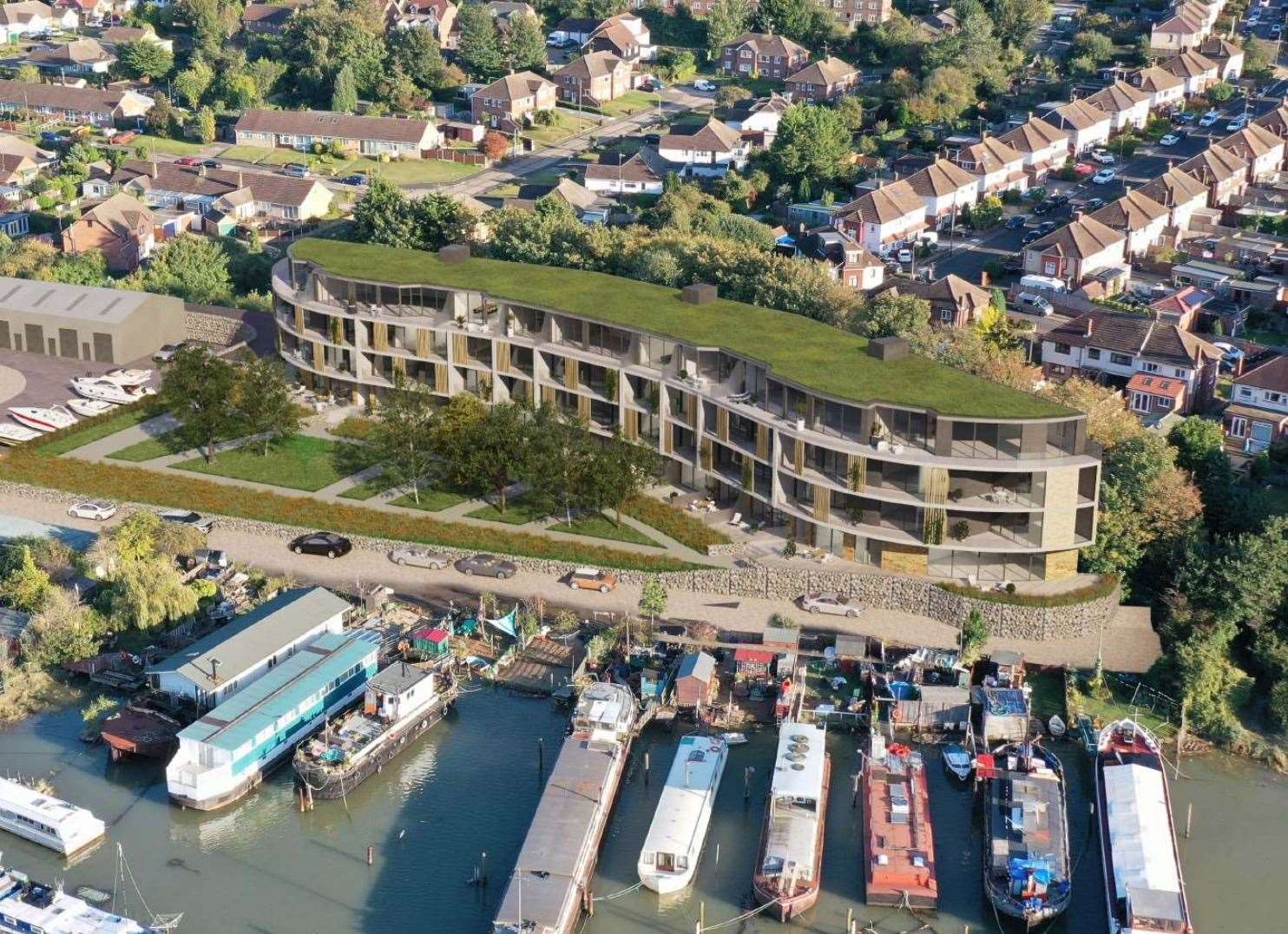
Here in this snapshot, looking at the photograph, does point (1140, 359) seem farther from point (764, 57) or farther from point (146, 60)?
point (146, 60)

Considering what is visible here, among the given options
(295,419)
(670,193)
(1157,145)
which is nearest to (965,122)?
(1157,145)

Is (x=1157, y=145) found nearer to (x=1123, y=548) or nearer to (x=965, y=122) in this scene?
(x=965, y=122)

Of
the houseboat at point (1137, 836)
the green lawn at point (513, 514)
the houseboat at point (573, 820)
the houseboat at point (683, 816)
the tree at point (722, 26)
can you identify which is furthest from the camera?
the tree at point (722, 26)

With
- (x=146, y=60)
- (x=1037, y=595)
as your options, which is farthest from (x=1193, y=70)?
(x=1037, y=595)

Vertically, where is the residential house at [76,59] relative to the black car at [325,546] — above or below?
above

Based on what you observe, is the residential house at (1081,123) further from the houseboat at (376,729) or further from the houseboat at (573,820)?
the houseboat at (376,729)

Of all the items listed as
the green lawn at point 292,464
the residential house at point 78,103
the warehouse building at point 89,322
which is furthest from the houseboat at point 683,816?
the residential house at point 78,103
